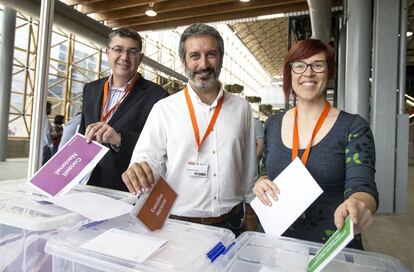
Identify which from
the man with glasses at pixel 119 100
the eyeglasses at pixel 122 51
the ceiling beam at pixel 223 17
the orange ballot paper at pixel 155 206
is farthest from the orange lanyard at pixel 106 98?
the ceiling beam at pixel 223 17

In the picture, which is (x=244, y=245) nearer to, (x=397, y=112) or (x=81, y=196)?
(x=81, y=196)

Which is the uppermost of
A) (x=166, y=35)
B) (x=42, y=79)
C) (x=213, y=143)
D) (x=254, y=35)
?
(x=254, y=35)

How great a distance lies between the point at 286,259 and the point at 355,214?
0.16m

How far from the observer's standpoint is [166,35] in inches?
487

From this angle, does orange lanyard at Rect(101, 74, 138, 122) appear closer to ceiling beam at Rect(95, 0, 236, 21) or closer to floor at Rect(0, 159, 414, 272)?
floor at Rect(0, 159, 414, 272)

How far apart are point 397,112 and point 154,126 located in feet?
11.3

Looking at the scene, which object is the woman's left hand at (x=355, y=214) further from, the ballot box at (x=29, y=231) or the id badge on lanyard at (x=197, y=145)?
the id badge on lanyard at (x=197, y=145)

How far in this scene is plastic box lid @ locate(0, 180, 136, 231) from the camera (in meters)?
0.67

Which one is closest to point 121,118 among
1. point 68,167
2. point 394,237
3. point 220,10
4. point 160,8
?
point 68,167

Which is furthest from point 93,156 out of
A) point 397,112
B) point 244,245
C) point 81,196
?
point 397,112

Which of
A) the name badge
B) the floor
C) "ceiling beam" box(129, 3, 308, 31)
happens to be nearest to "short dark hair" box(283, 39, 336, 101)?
the name badge

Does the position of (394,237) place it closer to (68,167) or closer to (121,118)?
(121,118)

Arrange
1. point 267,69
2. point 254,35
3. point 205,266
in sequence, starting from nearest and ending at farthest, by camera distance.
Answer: point 205,266, point 254,35, point 267,69

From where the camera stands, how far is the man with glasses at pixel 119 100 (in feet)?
4.87
